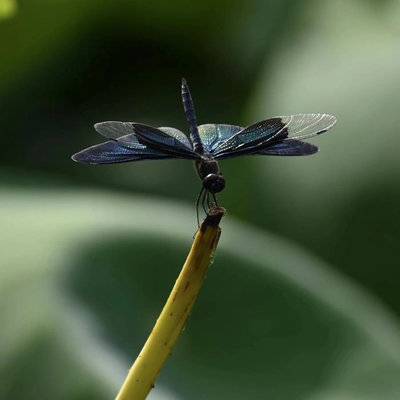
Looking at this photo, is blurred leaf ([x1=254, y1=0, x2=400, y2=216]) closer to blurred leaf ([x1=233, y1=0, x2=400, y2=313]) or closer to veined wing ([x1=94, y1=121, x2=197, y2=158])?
blurred leaf ([x1=233, y1=0, x2=400, y2=313])

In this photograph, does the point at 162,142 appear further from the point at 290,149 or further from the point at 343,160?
the point at 343,160

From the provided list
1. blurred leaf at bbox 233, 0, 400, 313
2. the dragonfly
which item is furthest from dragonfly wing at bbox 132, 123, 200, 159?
blurred leaf at bbox 233, 0, 400, 313

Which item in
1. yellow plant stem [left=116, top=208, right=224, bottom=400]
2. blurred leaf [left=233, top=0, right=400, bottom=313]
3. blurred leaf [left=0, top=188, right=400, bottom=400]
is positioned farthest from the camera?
blurred leaf [left=233, top=0, right=400, bottom=313]

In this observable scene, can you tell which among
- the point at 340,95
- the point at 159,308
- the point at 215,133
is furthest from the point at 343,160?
the point at 215,133

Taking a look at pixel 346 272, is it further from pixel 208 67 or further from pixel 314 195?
pixel 208 67

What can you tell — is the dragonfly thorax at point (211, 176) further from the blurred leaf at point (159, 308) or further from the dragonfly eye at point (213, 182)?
the blurred leaf at point (159, 308)

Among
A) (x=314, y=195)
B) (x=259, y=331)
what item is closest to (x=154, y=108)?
(x=314, y=195)
